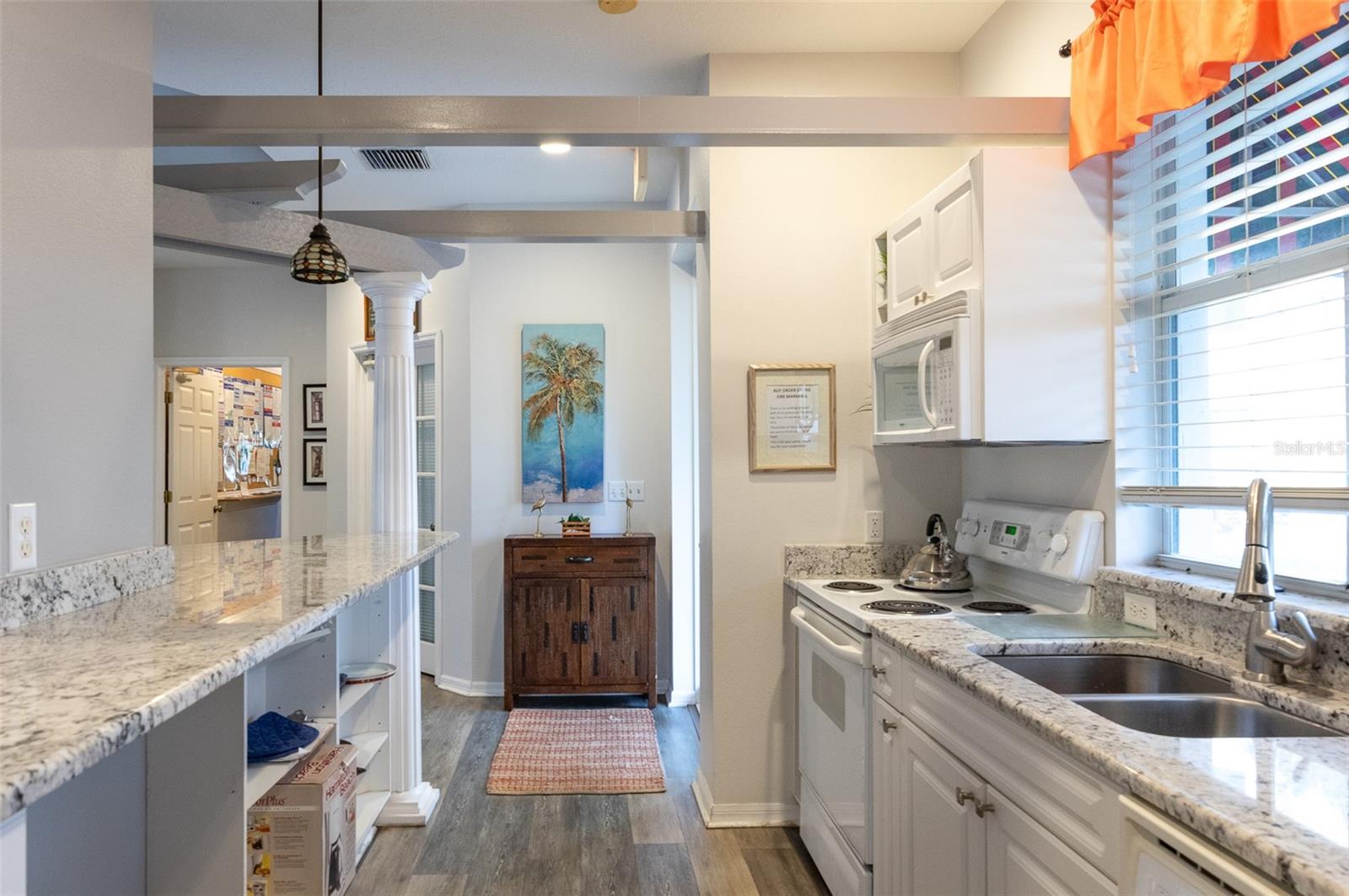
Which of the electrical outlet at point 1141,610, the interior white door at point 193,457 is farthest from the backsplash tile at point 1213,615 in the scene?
the interior white door at point 193,457

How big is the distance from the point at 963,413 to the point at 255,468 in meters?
8.01

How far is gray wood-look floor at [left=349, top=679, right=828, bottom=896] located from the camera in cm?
262

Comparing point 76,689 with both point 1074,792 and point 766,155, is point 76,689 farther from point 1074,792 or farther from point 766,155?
point 766,155

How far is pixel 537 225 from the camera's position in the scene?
10.3ft

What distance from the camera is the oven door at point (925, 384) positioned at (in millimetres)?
2174

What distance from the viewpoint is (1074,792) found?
1.25m

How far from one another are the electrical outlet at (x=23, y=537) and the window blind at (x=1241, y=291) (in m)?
2.28

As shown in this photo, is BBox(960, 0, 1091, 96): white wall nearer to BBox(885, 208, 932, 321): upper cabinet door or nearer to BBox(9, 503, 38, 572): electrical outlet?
BBox(885, 208, 932, 321): upper cabinet door

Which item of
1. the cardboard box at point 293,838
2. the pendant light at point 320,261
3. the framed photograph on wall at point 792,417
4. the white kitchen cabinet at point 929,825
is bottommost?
the cardboard box at point 293,838

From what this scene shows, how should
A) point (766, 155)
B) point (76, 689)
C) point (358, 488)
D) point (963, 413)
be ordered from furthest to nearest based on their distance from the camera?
1. point (358, 488)
2. point (766, 155)
3. point (963, 413)
4. point (76, 689)

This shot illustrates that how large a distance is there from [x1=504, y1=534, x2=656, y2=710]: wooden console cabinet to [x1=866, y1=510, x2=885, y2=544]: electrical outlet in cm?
174

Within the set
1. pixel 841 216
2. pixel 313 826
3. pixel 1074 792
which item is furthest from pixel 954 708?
pixel 841 216

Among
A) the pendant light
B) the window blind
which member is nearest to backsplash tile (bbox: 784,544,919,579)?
the window blind

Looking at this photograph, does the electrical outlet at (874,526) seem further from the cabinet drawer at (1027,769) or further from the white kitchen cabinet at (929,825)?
the cabinet drawer at (1027,769)
